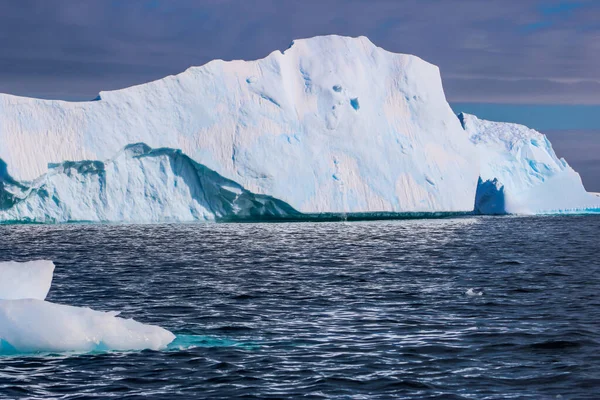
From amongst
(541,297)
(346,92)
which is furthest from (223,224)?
(541,297)

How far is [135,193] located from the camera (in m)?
32.3

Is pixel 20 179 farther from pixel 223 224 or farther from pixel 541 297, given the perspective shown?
pixel 541 297

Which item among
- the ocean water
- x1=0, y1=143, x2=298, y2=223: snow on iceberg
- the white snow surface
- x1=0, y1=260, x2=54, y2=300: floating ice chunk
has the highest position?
the white snow surface

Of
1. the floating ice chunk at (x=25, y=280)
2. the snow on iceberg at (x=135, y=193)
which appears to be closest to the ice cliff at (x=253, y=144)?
the snow on iceberg at (x=135, y=193)

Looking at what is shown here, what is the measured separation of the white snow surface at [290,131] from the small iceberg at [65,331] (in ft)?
76.1

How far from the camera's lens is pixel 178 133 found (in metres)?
32.9

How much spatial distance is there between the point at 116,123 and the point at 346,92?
11.1 m

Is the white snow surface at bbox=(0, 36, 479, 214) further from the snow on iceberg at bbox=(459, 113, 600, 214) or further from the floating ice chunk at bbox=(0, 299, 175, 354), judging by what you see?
the floating ice chunk at bbox=(0, 299, 175, 354)

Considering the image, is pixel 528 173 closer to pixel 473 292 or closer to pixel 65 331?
pixel 473 292

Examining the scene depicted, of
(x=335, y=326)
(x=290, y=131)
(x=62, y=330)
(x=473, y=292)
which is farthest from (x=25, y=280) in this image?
(x=290, y=131)

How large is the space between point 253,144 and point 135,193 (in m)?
5.33

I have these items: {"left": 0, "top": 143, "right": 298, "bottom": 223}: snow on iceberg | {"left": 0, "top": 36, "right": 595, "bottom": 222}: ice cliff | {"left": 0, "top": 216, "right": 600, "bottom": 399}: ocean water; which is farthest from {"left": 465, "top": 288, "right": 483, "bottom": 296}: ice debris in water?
{"left": 0, "top": 143, "right": 298, "bottom": 223}: snow on iceberg

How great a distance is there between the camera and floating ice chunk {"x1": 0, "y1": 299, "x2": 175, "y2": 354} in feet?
24.5

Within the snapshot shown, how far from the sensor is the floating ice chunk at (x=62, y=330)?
24.5 ft
